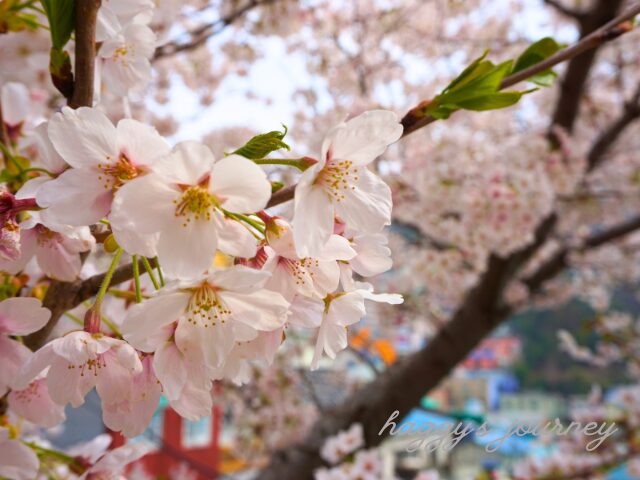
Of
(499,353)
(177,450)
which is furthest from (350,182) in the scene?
(499,353)

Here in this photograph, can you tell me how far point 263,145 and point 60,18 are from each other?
236 mm

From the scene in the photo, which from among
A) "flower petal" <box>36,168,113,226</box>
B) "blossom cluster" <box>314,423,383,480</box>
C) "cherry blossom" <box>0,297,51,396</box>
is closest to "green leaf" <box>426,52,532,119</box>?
"flower petal" <box>36,168,113,226</box>

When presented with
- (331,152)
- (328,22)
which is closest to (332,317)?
(331,152)

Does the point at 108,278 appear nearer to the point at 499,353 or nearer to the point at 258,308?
the point at 258,308

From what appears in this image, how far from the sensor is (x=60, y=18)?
0.49 m

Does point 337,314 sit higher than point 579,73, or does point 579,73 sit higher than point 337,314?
point 337,314

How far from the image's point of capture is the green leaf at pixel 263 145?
422mm

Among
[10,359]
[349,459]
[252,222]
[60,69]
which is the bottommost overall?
[349,459]

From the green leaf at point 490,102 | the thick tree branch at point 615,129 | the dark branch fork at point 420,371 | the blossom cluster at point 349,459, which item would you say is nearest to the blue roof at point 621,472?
the dark branch fork at point 420,371

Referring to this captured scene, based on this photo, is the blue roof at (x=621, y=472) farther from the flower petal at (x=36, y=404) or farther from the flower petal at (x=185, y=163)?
the flower petal at (x=185, y=163)

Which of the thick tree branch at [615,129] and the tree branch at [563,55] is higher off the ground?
the tree branch at [563,55]

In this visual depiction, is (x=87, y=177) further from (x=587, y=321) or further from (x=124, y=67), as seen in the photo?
(x=587, y=321)

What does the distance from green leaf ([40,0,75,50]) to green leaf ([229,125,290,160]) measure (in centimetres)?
22

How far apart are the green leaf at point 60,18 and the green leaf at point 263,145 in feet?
0.71
